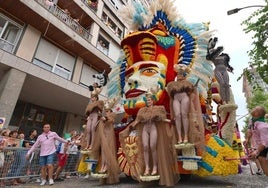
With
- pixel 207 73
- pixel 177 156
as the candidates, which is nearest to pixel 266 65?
pixel 207 73

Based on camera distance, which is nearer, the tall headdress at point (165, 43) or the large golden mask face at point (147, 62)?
the large golden mask face at point (147, 62)

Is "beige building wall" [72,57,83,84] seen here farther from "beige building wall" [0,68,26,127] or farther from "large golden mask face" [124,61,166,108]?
"large golden mask face" [124,61,166,108]

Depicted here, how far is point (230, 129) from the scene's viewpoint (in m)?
4.62

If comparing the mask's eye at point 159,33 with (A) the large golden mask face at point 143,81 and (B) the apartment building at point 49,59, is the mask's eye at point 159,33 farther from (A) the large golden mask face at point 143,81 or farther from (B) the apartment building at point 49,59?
(B) the apartment building at point 49,59

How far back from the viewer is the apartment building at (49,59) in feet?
31.3

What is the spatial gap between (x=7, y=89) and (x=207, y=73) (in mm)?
7558

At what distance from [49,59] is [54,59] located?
32cm

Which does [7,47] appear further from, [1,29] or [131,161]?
[131,161]

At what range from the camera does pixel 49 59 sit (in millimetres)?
11703

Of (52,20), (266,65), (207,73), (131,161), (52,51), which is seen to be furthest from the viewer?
(52,51)

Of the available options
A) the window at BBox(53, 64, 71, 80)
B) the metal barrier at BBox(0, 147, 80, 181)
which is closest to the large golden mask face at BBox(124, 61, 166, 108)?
the metal barrier at BBox(0, 147, 80, 181)

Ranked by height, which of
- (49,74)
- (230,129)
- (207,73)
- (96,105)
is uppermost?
(49,74)

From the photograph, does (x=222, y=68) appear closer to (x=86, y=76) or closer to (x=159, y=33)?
(x=159, y=33)

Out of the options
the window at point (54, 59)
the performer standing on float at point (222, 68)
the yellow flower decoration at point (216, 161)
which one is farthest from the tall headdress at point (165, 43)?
the window at point (54, 59)
